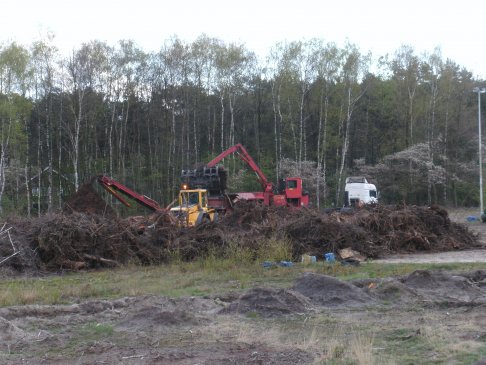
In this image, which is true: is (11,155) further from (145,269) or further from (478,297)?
(478,297)

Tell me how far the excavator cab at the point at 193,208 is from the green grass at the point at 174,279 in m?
5.35

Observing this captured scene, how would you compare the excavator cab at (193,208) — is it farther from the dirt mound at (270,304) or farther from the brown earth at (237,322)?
the dirt mound at (270,304)

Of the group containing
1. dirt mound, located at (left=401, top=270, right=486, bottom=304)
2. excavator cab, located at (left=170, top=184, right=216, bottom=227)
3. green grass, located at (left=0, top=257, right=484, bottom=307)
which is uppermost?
excavator cab, located at (left=170, top=184, right=216, bottom=227)

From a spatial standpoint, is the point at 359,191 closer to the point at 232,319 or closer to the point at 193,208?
the point at 193,208

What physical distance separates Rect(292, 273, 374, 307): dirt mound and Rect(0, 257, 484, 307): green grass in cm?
175

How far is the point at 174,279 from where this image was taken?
1583cm

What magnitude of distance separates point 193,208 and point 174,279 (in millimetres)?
10294

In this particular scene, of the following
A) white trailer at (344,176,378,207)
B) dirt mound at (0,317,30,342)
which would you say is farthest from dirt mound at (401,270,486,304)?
white trailer at (344,176,378,207)

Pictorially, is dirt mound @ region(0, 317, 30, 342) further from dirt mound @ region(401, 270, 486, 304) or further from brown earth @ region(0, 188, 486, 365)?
dirt mound @ region(401, 270, 486, 304)

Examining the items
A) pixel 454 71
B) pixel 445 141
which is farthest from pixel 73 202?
pixel 454 71

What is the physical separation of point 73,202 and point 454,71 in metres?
46.4

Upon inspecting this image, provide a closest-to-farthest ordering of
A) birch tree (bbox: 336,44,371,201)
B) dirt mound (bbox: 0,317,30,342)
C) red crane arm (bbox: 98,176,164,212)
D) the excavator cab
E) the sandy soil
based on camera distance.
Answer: the sandy soil → dirt mound (bbox: 0,317,30,342) → the excavator cab → red crane arm (bbox: 98,176,164,212) → birch tree (bbox: 336,44,371,201)

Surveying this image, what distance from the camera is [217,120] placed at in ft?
188

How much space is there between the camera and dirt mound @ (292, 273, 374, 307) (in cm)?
1099
